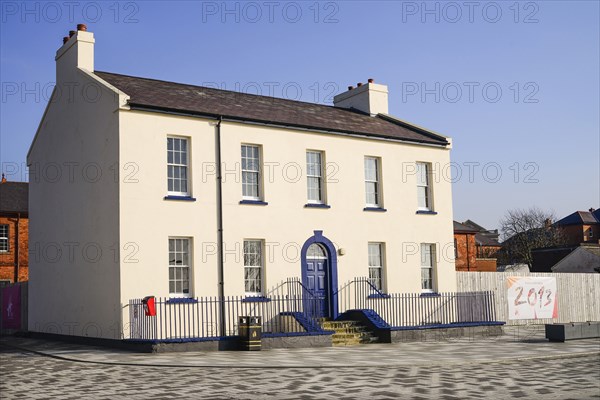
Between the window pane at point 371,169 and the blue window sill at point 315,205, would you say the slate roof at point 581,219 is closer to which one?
the window pane at point 371,169

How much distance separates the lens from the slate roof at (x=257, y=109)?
23.1 meters

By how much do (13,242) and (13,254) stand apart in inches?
29.2

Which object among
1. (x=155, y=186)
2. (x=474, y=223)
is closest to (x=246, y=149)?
(x=155, y=186)

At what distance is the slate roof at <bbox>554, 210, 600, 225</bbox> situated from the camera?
87125 mm

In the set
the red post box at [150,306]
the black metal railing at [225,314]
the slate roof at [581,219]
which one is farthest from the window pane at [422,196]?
the slate roof at [581,219]

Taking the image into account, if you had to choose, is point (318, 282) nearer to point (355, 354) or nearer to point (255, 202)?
point (255, 202)

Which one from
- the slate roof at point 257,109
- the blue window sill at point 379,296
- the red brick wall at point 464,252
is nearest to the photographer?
the slate roof at point 257,109

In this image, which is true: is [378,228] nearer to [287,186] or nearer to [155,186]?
[287,186]

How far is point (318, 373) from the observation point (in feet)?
49.0

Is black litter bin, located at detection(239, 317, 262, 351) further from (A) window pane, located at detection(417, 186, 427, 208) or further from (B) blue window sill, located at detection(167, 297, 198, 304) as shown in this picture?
→ (A) window pane, located at detection(417, 186, 427, 208)

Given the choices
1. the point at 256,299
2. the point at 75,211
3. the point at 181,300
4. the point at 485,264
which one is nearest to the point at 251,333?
the point at 181,300

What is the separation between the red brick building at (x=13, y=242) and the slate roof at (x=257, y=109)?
66.8ft

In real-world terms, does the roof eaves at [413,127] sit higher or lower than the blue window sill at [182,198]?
higher

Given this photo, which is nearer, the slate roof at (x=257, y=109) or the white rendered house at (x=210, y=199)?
the white rendered house at (x=210, y=199)
